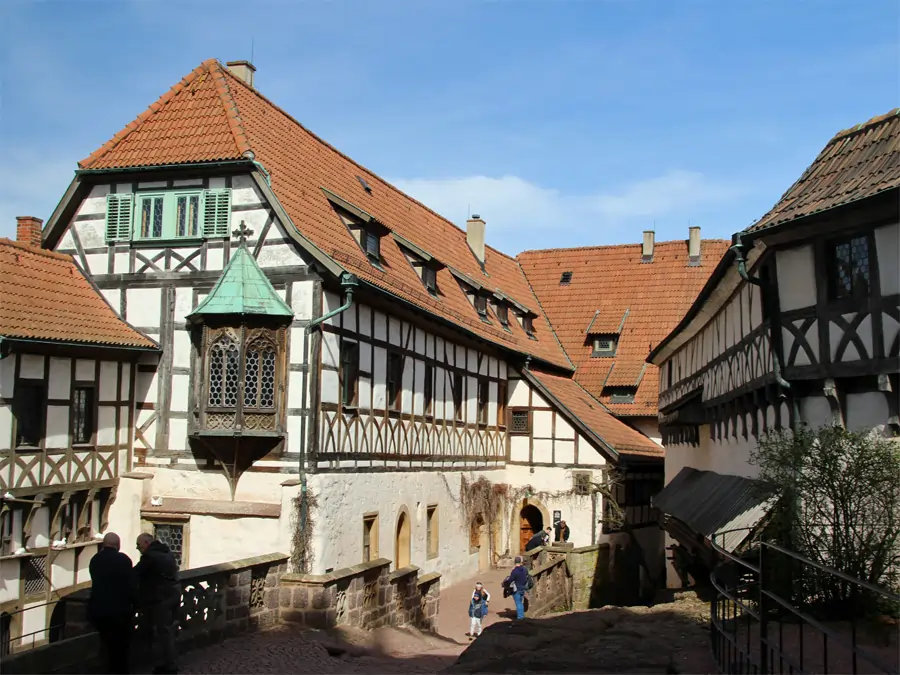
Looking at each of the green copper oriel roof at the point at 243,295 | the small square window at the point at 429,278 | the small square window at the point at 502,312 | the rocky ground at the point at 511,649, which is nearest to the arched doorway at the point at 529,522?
the small square window at the point at 502,312

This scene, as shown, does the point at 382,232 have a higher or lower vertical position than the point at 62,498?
higher

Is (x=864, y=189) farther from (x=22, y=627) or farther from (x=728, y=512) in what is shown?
(x=22, y=627)

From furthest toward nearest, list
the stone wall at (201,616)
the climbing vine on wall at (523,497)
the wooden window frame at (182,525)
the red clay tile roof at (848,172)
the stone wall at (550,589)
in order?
the climbing vine on wall at (523,497), the stone wall at (550,589), the wooden window frame at (182,525), the red clay tile roof at (848,172), the stone wall at (201,616)

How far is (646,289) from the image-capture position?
3834 cm

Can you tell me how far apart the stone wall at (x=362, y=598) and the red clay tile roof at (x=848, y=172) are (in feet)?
28.3

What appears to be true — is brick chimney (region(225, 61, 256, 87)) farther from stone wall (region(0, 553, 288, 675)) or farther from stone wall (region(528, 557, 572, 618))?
stone wall (region(528, 557, 572, 618))

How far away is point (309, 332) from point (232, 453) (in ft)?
8.44

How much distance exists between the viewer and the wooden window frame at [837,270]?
11.6 meters

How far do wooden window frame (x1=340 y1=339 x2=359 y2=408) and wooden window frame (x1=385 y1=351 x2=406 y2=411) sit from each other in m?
1.70

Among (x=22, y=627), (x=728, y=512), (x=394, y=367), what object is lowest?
(x=22, y=627)

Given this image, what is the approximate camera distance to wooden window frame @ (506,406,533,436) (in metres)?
30.8

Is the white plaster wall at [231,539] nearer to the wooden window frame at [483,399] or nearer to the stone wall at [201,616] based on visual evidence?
the stone wall at [201,616]

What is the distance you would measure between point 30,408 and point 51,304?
2015mm

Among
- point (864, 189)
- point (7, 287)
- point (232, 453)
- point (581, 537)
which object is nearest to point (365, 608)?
point (232, 453)
